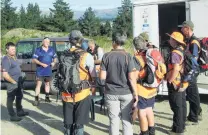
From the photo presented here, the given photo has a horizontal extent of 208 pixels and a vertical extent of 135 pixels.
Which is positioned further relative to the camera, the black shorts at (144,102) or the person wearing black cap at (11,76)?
the person wearing black cap at (11,76)

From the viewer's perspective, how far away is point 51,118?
7.19m

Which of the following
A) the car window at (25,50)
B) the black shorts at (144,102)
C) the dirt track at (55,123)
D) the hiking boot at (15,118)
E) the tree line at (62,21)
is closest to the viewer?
the black shorts at (144,102)

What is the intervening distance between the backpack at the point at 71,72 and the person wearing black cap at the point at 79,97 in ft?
0.12

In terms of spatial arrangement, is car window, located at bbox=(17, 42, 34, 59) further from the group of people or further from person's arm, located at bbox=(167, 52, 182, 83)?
person's arm, located at bbox=(167, 52, 182, 83)

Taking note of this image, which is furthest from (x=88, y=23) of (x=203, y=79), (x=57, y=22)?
(x=203, y=79)

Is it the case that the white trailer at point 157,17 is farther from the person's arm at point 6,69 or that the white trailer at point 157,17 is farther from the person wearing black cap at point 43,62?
the person's arm at point 6,69

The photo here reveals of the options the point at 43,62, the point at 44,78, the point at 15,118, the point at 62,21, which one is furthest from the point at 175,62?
the point at 62,21

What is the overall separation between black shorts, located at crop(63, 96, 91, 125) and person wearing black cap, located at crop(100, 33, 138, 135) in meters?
0.33

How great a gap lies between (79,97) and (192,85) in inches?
101

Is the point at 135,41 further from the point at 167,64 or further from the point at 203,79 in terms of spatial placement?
the point at 203,79

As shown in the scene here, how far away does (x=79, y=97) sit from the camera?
15.7 feet

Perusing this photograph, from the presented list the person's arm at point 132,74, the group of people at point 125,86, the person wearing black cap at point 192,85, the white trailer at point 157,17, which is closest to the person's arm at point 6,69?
the group of people at point 125,86

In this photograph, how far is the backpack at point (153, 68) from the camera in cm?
502

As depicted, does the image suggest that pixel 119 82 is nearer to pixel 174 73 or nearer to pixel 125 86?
pixel 125 86
